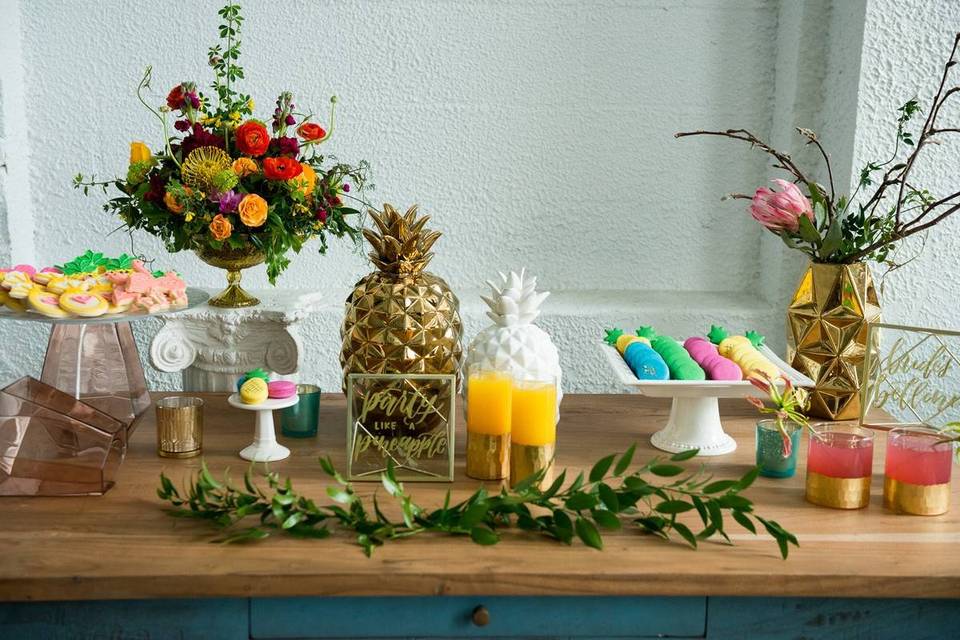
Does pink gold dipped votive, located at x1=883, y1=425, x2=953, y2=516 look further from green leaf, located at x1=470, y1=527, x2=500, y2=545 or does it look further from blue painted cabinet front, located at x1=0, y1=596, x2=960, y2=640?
green leaf, located at x1=470, y1=527, x2=500, y2=545

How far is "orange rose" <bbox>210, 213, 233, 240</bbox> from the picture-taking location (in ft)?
4.95

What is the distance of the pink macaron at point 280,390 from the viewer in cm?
136

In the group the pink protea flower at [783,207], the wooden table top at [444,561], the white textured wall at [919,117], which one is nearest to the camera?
the wooden table top at [444,561]

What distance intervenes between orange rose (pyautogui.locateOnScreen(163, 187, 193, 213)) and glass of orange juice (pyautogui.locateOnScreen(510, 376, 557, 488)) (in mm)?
648

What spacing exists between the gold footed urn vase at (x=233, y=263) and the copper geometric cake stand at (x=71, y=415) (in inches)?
4.6

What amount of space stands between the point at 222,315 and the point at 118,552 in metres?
0.62

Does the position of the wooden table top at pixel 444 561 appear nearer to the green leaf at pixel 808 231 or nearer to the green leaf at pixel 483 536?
the green leaf at pixel 483 536

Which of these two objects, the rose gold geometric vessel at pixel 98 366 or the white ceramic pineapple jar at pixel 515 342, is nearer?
the white ceramic pineapple jar at pixel 515 342

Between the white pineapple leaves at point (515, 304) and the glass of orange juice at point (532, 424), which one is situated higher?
the white pineapple leaves at point (515, 304)

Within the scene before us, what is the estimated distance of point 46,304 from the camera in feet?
4.42

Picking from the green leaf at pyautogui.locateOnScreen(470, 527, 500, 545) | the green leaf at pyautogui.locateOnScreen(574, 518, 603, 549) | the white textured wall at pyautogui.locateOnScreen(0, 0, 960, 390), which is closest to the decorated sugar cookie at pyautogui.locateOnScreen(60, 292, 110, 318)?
the green leaf at pyautogui.locateOnScreen(470, 527, 500, 545)

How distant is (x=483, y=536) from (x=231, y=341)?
736 millimetres

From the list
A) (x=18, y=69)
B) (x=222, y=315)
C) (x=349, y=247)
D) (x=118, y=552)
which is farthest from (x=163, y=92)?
(x=118, y=552)

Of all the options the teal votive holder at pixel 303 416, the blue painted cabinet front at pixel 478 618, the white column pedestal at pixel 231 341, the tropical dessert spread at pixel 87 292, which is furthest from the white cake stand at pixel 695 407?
the tropical dessert spread at pixel 87 292
